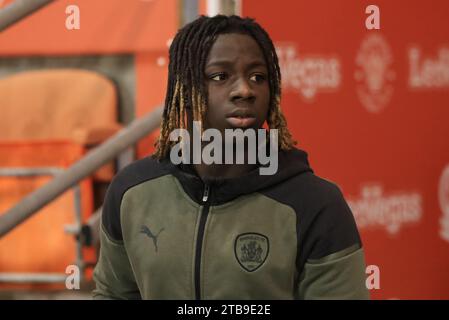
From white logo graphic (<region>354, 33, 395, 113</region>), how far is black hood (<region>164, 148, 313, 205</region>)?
3.06 feet

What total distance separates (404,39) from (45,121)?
1.13m

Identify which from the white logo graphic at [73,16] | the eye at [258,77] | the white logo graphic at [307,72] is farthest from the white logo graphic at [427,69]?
the eye at [258,77]

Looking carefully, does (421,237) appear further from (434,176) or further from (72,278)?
(72,278)

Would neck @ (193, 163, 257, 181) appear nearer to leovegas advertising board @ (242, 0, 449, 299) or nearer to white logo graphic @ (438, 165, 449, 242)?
leovegas advertising board @ (242, 0, 449, 299)

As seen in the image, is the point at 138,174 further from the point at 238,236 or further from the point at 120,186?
the point at 238,236

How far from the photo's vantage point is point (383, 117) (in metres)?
2.03

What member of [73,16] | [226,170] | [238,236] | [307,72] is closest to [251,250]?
[238,236]

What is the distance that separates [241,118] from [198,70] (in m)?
0.10

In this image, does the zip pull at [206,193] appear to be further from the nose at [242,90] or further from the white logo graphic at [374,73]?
the white logo graphic at [374,73]

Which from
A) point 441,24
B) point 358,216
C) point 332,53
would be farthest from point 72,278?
point 441,24

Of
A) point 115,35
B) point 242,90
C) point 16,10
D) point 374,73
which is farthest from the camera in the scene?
point 115,35

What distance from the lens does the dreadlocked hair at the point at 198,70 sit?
1115 mm

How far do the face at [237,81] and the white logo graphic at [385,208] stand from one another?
0.99m

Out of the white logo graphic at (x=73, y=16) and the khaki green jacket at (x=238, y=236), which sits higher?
the white logo graphic at (x=73, y=16)
